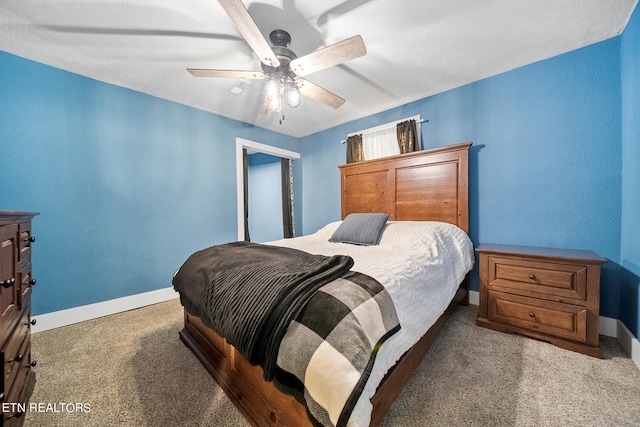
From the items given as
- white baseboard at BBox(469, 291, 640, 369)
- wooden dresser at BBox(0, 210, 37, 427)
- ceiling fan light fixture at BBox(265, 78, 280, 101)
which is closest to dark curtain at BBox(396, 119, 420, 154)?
ceiling fan light fixture at BBox(265, 78, 280, 101)

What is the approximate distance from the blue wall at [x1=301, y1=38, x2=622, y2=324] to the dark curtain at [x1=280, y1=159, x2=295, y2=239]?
2.48 m

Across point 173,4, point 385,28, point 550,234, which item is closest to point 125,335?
point 173,4

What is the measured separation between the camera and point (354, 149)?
3414 millimetres

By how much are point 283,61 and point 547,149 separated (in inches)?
99.4

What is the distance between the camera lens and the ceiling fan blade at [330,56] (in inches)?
56.1

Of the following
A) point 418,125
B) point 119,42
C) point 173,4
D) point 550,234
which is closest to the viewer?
point 173,4

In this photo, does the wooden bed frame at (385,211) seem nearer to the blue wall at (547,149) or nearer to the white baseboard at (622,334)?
the blue wall at (547,149)

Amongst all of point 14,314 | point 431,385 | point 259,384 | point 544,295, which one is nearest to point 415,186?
point 544,295

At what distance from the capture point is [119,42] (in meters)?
1.88

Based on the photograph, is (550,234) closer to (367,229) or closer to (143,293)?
(367,229)

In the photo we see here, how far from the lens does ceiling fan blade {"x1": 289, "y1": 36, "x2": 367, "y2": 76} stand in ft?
4.68

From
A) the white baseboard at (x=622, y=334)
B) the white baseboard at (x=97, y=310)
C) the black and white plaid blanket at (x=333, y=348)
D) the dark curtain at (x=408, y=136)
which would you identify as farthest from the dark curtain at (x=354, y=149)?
the white baseboard at (x=97, y=310)

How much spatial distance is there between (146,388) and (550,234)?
340 centimetres

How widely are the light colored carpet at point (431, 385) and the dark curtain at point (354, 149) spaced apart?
2446 millimetres
